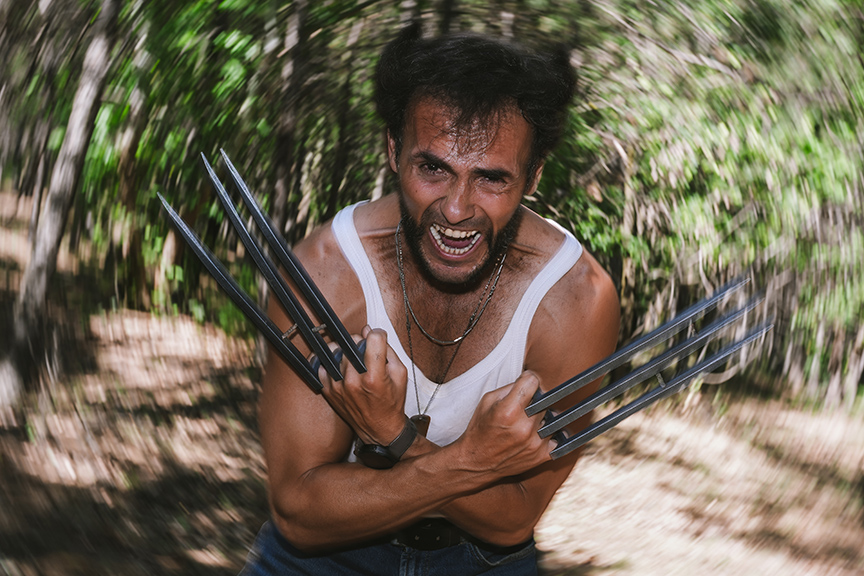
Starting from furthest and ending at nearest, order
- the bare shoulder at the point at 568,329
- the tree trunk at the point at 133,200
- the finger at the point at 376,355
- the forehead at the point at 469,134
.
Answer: the tree trunk at the point at 133,200 < the bare shoulder at the point at 568,329 < the forehead at the point at 469,134 < the finger at the point at 376,355

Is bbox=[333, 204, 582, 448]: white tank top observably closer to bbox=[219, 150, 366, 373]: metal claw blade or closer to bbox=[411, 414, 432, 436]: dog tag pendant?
bbox=[411, 414, 432, 436]: dog tag pendant

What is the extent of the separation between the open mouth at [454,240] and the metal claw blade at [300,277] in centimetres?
34

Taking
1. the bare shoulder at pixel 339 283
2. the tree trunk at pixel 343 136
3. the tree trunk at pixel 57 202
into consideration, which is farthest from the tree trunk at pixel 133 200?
the bare shoulder at pixel 339 283

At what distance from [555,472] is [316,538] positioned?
481 mm

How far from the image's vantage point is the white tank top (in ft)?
4.91

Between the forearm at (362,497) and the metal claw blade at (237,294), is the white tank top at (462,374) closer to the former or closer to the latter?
the forearm at (362,497)

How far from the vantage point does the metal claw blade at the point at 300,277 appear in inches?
46.0

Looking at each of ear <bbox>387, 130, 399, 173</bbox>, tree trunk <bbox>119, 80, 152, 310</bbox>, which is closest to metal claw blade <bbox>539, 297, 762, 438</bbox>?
ear <bbox>387, 130, 399, 173</bbox>

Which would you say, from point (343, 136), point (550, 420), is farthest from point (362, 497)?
point (343, 136)

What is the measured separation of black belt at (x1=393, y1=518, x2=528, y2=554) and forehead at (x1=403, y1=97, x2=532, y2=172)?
2.30 feet

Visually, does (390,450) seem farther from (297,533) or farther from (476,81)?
(476,81)

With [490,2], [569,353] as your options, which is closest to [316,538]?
[569,353]

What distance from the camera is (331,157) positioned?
4.54 metres

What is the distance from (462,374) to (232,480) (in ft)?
7.01
